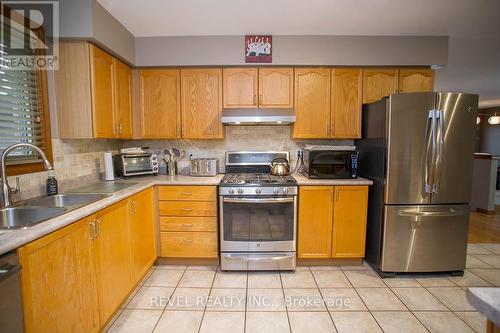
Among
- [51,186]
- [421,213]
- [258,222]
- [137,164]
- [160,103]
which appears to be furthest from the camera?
[160,103]

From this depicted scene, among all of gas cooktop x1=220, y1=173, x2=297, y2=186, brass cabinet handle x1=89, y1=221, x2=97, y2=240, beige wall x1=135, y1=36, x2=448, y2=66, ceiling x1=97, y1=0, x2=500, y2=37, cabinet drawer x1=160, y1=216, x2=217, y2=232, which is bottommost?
cabinet drawer x1=160, y1=216, x2=217, y2=232

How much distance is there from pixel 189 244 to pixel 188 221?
0.24 metres

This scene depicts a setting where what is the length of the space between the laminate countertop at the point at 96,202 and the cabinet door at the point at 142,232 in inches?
4.1

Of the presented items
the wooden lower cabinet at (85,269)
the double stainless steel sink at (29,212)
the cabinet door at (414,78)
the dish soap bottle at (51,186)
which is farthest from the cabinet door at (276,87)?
the dish soap bottle at (51,186)

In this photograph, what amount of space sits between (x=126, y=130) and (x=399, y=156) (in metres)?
2.73

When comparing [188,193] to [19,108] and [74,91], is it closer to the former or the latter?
[74,91]

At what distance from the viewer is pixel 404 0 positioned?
2006 millimetres

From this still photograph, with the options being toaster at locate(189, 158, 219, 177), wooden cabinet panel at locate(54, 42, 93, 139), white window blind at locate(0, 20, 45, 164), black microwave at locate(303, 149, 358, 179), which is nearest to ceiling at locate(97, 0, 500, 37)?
wooden cabinet panel at locate(54, 42, 93, 139)

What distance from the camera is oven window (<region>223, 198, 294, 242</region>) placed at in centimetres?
246

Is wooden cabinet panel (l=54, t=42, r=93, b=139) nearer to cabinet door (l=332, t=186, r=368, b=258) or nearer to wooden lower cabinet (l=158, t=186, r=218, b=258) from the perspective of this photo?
wooden lower cabinet (l=158, t=186, r=218, b=258)

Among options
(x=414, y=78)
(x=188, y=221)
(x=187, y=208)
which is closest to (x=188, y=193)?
(x=187, y=208)

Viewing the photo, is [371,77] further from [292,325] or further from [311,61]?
[292,325]

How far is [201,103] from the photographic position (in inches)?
111

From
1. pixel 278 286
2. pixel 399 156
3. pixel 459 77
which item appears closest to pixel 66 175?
pixel 278 286
